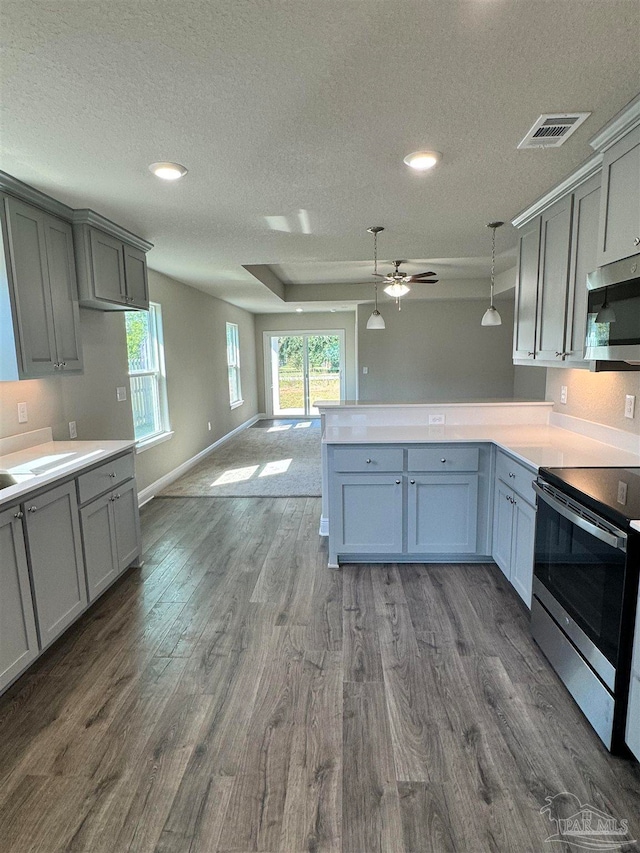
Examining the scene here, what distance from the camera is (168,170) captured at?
2.23 m

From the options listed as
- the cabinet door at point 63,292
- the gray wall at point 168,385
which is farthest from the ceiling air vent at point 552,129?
the gray wall at point 168,385

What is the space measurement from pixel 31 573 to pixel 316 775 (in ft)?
5.03

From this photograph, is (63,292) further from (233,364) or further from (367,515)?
(233,364)

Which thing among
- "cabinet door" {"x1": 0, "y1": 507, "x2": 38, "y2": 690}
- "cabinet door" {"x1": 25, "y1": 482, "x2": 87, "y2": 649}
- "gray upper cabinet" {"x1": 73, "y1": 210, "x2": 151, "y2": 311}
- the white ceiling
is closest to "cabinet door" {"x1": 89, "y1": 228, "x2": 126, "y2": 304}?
"gray upper cabinet" {"x1": 73, "y1": 210, "x2": 151, "y2": 311}

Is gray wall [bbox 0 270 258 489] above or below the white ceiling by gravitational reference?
below

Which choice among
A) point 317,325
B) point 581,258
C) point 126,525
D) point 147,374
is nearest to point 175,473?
point 147,374

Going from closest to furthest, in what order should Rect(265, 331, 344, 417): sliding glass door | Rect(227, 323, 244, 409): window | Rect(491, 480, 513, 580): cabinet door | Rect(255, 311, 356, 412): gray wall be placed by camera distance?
Rect(491, 480, 513, 580): cabinet door < Rect(227, 323, 244, 409): window < Rect(255, 311, 356, 412): gray wall < Rect(265, 331, 344, 417): sliding glass door

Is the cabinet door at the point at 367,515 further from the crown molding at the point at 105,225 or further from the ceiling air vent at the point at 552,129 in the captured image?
the crown molding at the point at 105,225

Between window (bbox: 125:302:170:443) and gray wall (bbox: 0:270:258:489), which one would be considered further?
window (bbox: 125:302:170:443)

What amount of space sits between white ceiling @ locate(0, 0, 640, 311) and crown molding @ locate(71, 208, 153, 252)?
0.14m

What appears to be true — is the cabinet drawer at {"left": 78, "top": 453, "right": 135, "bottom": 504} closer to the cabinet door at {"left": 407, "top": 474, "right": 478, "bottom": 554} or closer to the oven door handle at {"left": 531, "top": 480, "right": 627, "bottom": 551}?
the cabinet door at {"left": 407, "top": 474, "right": 478, "bottom": 554}

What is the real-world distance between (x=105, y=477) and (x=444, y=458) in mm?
2201

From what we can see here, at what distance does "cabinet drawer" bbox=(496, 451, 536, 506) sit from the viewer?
2.43 metres

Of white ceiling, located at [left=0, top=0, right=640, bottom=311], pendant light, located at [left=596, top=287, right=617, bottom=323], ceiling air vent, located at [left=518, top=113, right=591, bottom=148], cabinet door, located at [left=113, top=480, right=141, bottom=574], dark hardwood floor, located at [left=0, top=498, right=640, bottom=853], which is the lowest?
dark hardwood floor, located at [left=0, top=498, right=640, bottom=853]
